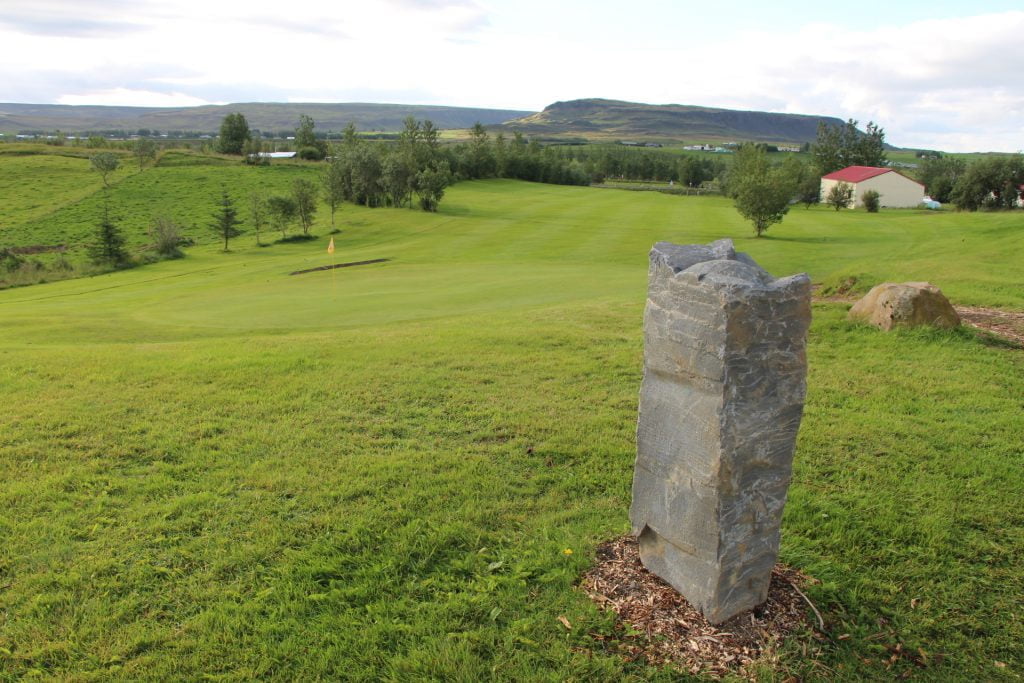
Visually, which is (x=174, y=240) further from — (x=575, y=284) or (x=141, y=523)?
(x=141, y=523)

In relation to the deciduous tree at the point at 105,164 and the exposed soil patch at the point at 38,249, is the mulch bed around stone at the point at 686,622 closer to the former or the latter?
the exposed soil patch at the point at 38,249

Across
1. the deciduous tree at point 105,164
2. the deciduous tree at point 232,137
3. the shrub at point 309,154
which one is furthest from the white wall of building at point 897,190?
the deciduous tree at point 232,137

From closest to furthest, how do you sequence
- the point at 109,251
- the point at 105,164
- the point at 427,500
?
the point at 427,500
the point at 109,251
the point at 105,164

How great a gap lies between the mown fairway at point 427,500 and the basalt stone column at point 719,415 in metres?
0.81

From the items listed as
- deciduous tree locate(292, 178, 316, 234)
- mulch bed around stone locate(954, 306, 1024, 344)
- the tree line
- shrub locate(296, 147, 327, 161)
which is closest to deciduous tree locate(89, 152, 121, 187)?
shrub locate(296, 147, 327, 161)

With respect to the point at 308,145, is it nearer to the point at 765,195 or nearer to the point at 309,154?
the point at 309,154

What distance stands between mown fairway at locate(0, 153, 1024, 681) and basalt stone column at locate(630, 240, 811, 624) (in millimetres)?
808

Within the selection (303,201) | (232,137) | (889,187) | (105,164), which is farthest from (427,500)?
(232,137)

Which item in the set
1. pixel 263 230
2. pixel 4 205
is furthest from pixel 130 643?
pixel 4 205

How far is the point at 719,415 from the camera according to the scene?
4949mm

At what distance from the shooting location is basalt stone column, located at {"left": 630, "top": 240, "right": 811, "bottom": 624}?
4852 millimetres

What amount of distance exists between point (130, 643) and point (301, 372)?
6.60 metres

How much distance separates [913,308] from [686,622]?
10492 mm

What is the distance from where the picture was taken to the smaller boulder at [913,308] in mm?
13023
